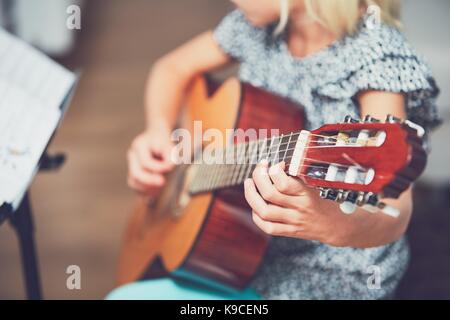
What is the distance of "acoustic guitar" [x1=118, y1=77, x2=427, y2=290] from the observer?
52 cm

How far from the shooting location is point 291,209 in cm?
65

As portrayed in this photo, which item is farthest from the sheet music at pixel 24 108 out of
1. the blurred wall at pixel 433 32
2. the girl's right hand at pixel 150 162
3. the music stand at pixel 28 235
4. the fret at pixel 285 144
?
the blurred wall at pixel 433 32

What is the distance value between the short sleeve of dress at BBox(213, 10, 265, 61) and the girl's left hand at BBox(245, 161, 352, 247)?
30cm

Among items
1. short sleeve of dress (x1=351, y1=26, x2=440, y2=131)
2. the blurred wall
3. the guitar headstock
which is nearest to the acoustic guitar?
the guitar headstock

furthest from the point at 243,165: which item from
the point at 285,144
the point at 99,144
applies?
the point at 99,144

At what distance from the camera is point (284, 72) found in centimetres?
84

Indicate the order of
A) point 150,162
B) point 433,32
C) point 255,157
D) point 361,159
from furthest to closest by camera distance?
point 433,32 → point 150,162 → point 255,157 → point 361,159

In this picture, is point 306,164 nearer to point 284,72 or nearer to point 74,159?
point 284,72

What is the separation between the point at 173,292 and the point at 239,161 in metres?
0.24

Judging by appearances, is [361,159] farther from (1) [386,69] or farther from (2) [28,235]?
(2) [28,235]

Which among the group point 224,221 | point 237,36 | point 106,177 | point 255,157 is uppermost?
point 237,36

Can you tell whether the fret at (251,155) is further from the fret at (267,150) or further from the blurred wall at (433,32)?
the blurred wall at (433,32)

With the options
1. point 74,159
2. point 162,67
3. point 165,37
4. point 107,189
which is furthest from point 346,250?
point 165,37

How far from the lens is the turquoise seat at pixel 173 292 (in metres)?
0.86
